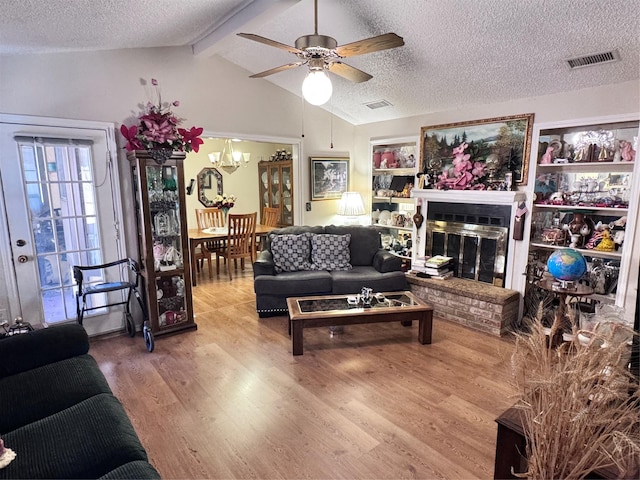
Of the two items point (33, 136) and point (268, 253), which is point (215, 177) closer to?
point (268, 253)

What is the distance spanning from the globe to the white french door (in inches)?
161

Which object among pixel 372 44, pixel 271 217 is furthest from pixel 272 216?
pixel 372 44

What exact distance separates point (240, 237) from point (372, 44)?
12.6 ft

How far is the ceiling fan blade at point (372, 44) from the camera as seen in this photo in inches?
86.5

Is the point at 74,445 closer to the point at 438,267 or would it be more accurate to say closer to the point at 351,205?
the point at 438,267

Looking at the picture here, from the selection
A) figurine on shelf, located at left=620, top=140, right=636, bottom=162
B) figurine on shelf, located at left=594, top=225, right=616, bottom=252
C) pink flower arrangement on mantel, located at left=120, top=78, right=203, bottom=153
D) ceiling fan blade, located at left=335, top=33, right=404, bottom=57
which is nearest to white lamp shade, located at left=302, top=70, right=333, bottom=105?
ceiling fan blade, located at left=335, top=33, right=404, bottom=57

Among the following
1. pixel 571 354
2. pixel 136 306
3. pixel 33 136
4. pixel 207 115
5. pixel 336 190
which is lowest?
pixel 136 306

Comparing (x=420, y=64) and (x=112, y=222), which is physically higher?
(x=420, y=64)

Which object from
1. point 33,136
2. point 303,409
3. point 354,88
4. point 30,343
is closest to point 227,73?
point 354,88

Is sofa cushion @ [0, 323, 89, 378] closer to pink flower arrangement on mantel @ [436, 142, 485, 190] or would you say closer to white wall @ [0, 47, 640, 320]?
white wall @ [0, 47, 640, 320]

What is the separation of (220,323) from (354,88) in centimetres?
318

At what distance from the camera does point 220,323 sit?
400cm

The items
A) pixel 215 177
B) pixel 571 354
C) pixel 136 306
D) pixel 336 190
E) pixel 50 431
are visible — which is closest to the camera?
pixel 571 354

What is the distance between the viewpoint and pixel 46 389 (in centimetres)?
192
